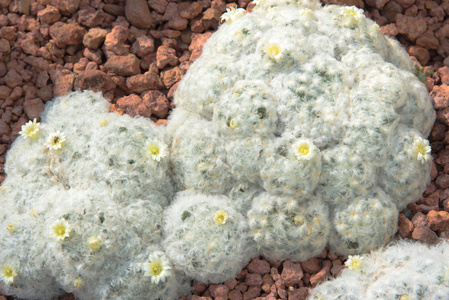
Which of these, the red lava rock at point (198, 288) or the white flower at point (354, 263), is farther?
the red lava rock at point (198, 288)

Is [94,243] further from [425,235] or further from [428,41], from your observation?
[428,41]

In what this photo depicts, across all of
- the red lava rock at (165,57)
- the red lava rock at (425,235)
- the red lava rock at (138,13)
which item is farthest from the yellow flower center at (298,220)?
the red lava rock at (138,13)

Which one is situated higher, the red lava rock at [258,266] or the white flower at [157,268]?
the white flower at [157,268]

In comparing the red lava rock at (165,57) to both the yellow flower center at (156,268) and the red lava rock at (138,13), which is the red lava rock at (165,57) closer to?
the red lava rock at (138,13)

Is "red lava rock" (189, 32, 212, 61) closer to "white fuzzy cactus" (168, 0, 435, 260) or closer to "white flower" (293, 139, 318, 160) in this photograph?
"white fuzzy cactus" (168, 0, 435, 260)

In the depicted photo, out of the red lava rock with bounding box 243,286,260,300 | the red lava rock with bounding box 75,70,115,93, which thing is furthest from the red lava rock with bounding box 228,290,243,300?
the red lava rock with bounding box 75,70,115,93

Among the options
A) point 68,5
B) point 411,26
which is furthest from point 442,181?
point 68,5

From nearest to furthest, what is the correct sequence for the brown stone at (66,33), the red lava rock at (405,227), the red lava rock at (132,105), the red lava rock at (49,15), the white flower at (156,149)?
the white flower at (156,149), the red lava rock at (405,227), the red lava rock at (132,105), the brown stone at (66,33), the red lava rock at (49,15)
